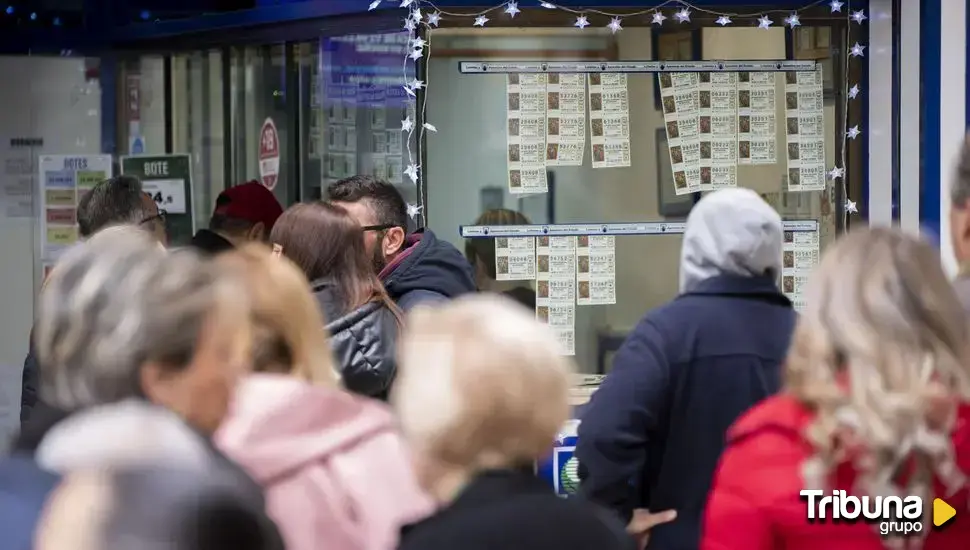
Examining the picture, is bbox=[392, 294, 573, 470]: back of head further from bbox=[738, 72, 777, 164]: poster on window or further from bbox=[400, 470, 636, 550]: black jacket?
bbox=[738, 72, 777, 164]: poster on window

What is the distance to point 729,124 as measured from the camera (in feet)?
19.6

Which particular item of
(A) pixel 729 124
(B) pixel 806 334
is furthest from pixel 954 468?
(A) pixel 729 124

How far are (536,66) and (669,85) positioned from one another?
57 centimetres

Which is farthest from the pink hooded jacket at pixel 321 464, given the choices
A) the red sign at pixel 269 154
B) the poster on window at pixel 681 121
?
the red sign at pixel 269 154

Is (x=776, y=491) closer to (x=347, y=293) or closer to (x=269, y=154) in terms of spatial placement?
(x=347, y=293)

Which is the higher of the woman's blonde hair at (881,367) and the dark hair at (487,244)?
the dark hair at (487,244)

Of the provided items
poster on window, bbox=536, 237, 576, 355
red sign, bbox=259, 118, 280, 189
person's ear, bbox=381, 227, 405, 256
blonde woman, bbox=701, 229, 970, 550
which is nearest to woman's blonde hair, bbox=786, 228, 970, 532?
blonde woman, bbox=701, 229, 970, 550

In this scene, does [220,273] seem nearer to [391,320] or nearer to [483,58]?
[391,320]

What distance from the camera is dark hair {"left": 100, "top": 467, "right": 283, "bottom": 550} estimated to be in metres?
2.05

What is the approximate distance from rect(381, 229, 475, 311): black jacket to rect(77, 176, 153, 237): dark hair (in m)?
1.09

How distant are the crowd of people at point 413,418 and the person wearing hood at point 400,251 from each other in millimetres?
1498

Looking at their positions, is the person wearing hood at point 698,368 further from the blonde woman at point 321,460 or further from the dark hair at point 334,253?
the dark hair at point 334,253

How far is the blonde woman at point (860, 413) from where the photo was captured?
101 inches

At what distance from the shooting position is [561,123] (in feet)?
19.2
